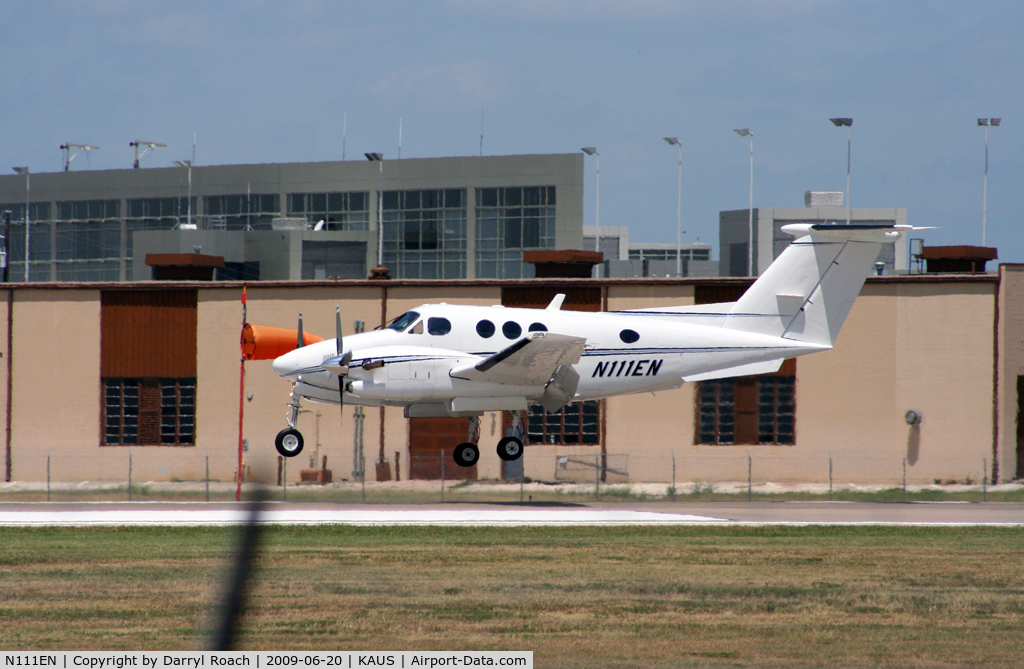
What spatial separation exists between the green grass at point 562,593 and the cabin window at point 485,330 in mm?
6093

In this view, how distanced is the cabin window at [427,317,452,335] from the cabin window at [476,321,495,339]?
37.5 inches

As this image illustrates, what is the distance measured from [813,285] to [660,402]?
17.8 metres

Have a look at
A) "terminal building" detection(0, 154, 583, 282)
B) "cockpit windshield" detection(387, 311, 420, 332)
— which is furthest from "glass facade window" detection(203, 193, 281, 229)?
"cockpit windshield" detection(387, 311, 420, 332)

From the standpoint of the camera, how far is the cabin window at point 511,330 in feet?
111

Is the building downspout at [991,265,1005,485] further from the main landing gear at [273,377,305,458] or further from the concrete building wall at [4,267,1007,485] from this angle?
the main landing gear at [273,377,305,458]

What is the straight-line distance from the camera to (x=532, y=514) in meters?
40.0

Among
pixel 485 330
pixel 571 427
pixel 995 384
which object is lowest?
pixel 571 427

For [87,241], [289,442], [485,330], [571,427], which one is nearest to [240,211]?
[87,241]

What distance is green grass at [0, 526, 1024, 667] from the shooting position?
19859 mm

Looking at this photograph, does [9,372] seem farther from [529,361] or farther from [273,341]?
[529,361]

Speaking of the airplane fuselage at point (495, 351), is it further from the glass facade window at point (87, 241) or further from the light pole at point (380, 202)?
the glass facade window at point (87, 241)

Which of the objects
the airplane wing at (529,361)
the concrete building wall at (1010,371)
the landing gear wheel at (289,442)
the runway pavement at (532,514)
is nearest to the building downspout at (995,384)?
the concrete building wall at (1010,371)

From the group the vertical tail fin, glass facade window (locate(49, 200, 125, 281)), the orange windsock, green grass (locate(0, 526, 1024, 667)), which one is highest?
glass facade window (locate(49, 200, 125, 281))

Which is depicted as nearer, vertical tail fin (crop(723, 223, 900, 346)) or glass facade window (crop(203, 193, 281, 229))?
vertical tail fin (crop(723, 223, 900, 346))
